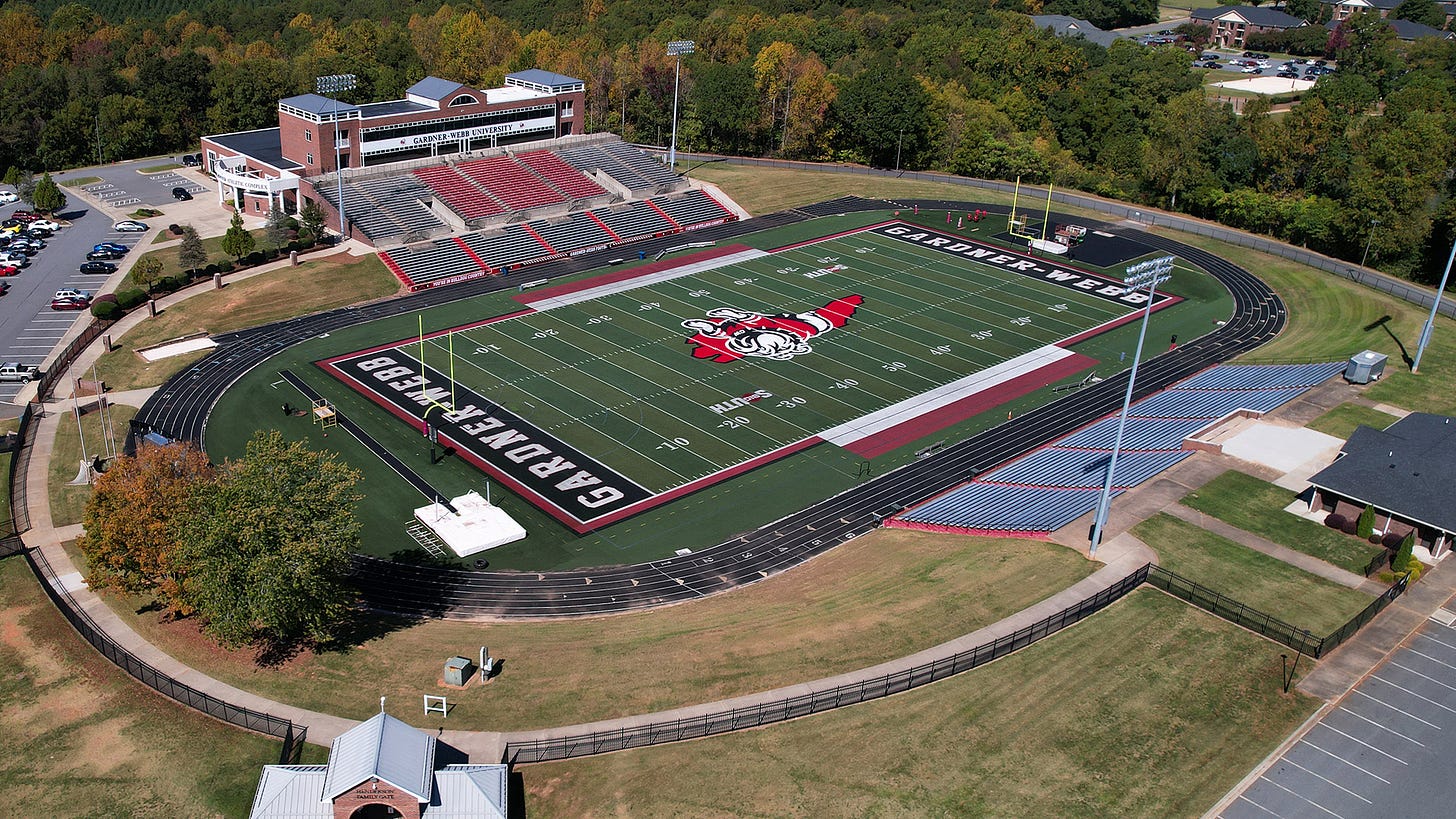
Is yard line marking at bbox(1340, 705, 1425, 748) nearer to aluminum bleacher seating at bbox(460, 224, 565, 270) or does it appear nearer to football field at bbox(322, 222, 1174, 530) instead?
football field at bbox(322, 222, 1174, 530)

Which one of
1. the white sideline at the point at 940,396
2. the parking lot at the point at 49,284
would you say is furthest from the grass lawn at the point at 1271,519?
the parking lot at the point at 49,284

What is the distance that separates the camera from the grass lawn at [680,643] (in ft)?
147

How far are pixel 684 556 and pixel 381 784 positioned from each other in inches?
918

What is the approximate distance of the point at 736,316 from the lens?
88375mm

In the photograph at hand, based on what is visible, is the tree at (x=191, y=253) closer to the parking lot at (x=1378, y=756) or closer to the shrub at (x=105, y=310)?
the shrub at (x=105, y=310)

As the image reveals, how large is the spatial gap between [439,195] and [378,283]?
15.4 meters

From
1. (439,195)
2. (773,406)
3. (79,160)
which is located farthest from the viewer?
(79,160)

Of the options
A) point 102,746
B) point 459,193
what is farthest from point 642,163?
point 102,746

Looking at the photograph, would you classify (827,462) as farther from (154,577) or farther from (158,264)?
(158,264)

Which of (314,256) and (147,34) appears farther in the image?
(147,34)

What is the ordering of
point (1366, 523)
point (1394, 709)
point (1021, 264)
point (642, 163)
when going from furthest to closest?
1. point (642, 163)
2. point (1021, 264)
3. point (1366, 523)
4. point (1394, 709)

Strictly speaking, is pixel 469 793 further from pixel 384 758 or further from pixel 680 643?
pixel 680 643

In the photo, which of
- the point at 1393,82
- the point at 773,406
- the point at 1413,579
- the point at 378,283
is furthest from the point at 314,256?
the point at 1393,82

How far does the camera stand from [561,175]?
370 ft
